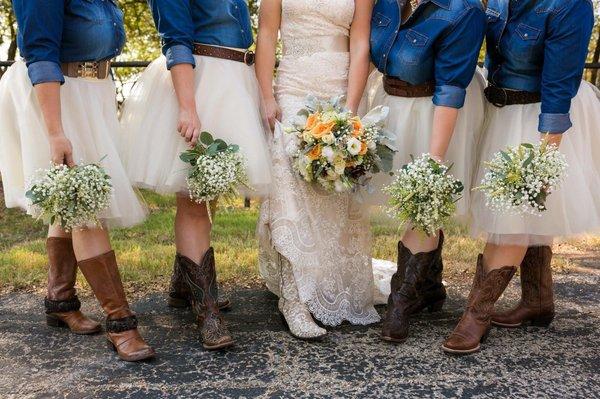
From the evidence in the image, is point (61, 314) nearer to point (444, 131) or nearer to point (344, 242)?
point (344, 242)

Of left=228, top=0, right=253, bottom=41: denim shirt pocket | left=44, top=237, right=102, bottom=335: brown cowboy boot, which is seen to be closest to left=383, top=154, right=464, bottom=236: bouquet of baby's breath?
left=228, top=0, right=253, bottom=41: denim shirt pocket

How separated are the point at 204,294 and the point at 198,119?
920 millimetres

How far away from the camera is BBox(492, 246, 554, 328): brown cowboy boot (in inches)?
143

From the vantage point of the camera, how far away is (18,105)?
310 centimetres

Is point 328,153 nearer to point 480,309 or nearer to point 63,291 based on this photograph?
point 480,309

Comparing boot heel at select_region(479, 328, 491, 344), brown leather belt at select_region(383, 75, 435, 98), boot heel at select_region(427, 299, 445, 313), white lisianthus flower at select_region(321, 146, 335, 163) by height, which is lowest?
boot heel at select_region(479, 328, 491, 344)

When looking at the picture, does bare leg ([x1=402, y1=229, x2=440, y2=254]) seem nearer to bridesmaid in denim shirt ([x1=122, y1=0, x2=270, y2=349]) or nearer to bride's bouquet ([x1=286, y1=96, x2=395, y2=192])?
bride's bouquet ([x1=286, y1=96, x2=395, y2=192])

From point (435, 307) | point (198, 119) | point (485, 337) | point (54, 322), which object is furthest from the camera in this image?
point (435, 307)

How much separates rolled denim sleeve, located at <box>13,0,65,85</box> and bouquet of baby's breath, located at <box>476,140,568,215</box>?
2107mm

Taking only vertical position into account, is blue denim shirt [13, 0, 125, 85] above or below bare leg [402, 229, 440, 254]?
above

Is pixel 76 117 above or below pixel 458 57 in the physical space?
below

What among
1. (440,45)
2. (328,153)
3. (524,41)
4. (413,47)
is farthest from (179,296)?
(524,41)

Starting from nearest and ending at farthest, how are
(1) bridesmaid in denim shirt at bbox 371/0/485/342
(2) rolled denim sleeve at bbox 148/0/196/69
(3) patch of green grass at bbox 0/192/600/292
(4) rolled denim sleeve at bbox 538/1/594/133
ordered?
(4) rolled denim sleeve at bbox 538/1/594/133 < (2) rolled denim sleeve at bbox 148/0/196/69 < (1) bridesmaid in denim shirt at bbox 371/0/485/342 < (3) patch of green grass at bbox 0/192/600/292

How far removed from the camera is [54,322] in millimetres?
3617
